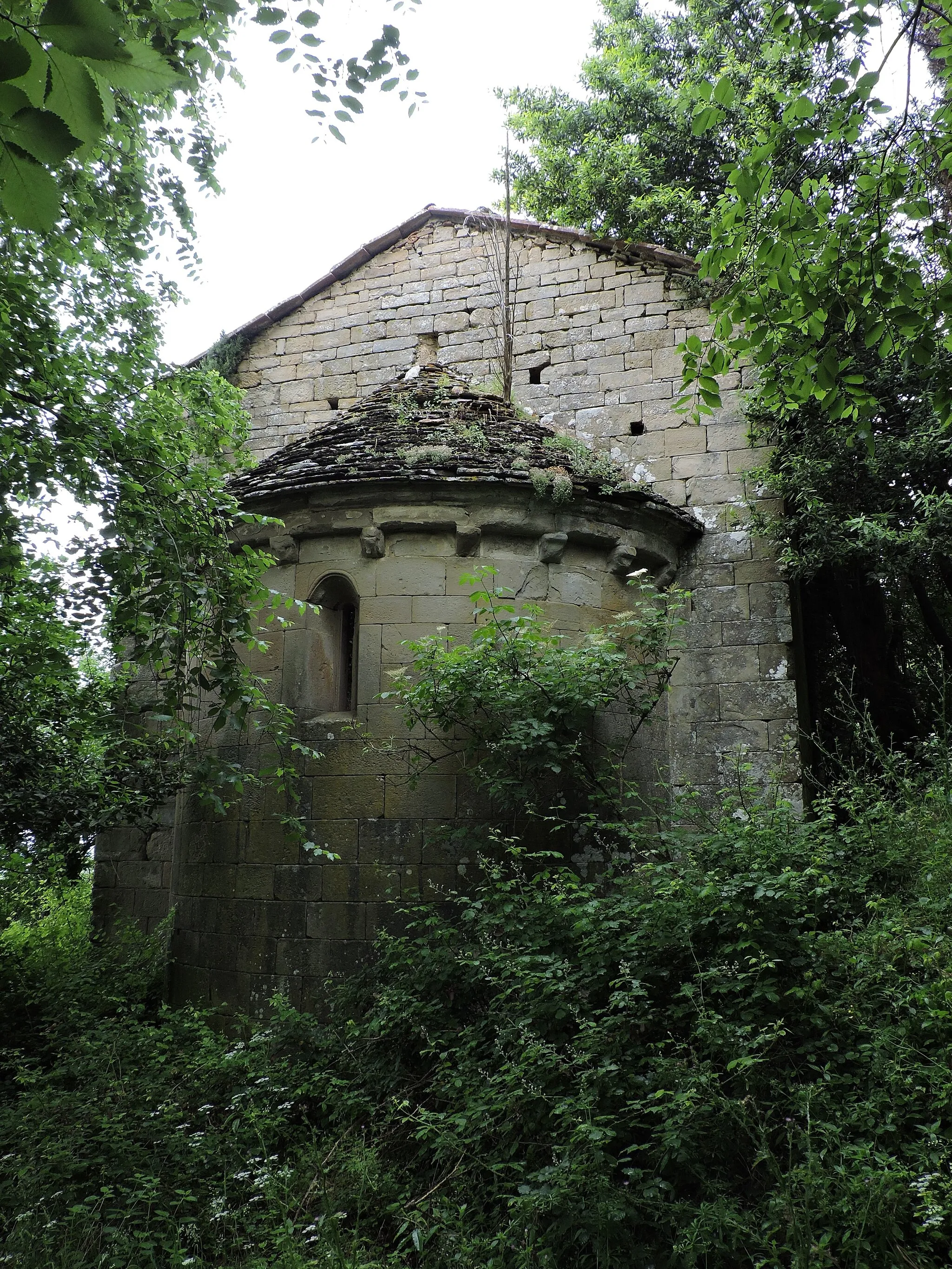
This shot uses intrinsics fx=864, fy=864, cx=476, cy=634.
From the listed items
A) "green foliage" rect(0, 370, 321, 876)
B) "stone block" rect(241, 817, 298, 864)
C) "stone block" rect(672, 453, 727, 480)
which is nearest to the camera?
"green foliage" rect(0, 370, 321, 876)

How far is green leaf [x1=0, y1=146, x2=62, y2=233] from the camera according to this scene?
1.48 m

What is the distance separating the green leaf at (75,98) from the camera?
1459mm

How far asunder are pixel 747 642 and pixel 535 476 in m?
2.52

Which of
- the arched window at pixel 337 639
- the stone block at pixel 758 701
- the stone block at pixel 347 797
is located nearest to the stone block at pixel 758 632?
the stone block at pixel 758 701

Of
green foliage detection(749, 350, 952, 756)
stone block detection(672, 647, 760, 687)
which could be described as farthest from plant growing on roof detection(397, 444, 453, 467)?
stone block detection(672, 647, 760, 687)

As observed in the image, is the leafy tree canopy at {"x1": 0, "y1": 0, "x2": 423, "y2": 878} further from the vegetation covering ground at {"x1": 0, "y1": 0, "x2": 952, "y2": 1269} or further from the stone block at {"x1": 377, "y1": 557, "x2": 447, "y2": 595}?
the stone block at {"x1": 377, "y1": 557, "x2": 447, "y2": 595}

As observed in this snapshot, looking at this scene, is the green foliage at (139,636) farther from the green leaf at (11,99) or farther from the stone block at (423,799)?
the green leaf at (11,99)

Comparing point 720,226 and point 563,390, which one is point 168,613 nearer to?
point 720,226

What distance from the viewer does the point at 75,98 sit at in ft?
4.83

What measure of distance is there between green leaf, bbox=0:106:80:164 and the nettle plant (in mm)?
4236

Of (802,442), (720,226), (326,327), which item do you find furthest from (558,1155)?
(326,327)

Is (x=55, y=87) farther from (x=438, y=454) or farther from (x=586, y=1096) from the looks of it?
(x=438, y=454)

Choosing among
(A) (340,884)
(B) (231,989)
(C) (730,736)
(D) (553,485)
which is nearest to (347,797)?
(A) (340,884)

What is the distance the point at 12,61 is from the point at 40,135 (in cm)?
11
